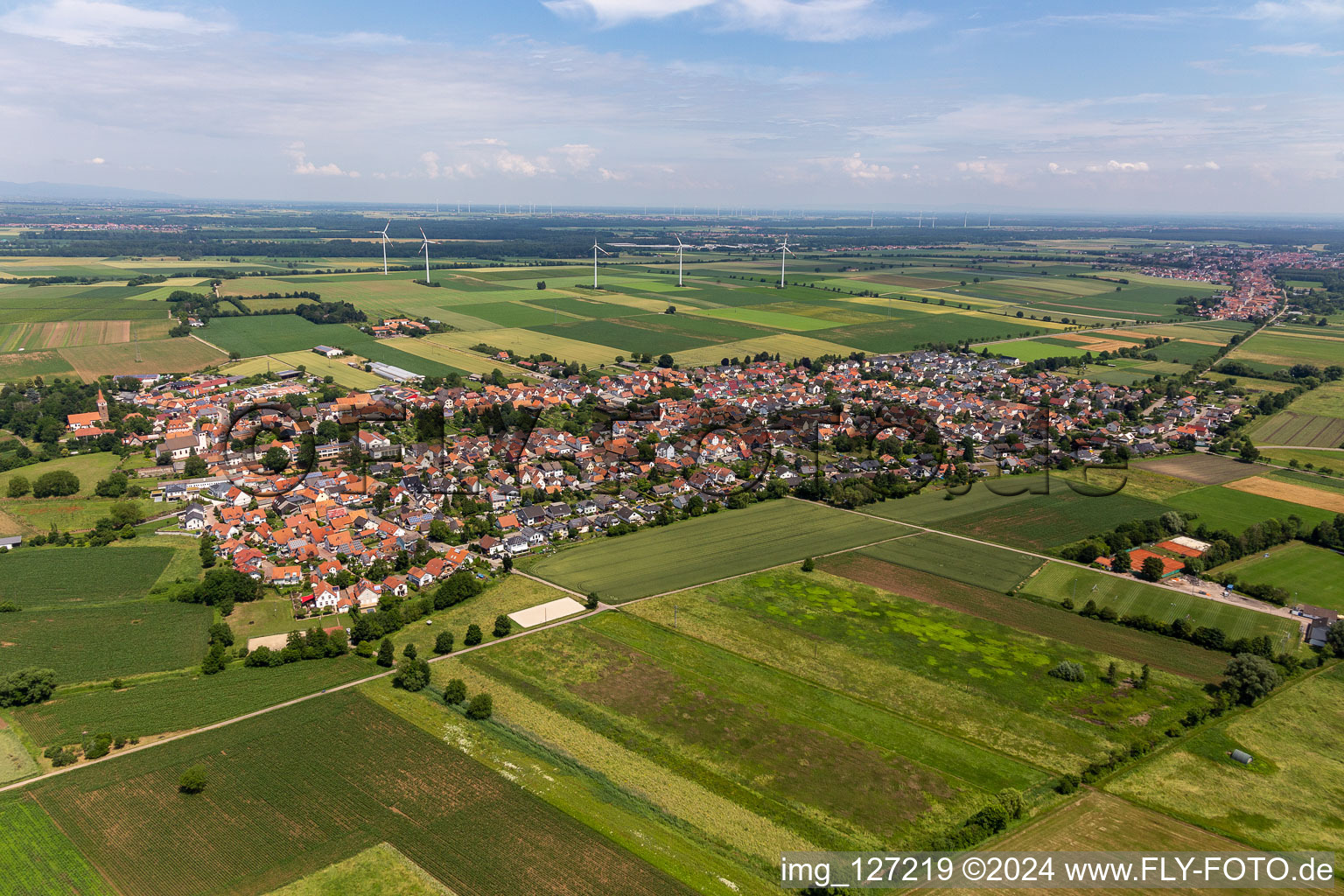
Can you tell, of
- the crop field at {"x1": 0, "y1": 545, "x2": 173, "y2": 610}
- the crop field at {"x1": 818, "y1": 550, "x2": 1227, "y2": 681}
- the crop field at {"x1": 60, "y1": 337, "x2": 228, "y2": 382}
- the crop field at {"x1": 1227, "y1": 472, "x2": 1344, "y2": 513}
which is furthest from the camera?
the crop field at {"x1": 60, "y1": 337, "x2": 228, "y2": 382}

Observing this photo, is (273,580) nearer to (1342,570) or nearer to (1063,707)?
(1063,707)

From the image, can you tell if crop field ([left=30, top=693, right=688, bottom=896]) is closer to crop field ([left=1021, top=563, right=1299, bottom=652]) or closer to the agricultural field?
crop field ([left=1021, top=563, right=1299, bottom=652])

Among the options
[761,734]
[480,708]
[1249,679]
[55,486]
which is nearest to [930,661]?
[761,734]

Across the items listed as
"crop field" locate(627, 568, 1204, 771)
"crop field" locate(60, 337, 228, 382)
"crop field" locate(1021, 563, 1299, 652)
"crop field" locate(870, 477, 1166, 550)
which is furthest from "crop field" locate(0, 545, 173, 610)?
"crop field" locate(60, 337, 228, 382)

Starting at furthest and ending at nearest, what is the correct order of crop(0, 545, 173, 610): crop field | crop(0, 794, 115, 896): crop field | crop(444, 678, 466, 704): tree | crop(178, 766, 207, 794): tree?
crop(0, 545, 173, 610): crop field
crop(444, 678, 466, 704): tree
crop(178, 766, 207, 794): tree
crop(0, 794, 115, 896): crop field

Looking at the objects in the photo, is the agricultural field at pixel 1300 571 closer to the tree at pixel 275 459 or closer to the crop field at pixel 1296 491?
the crop field at pixel 1296 491
